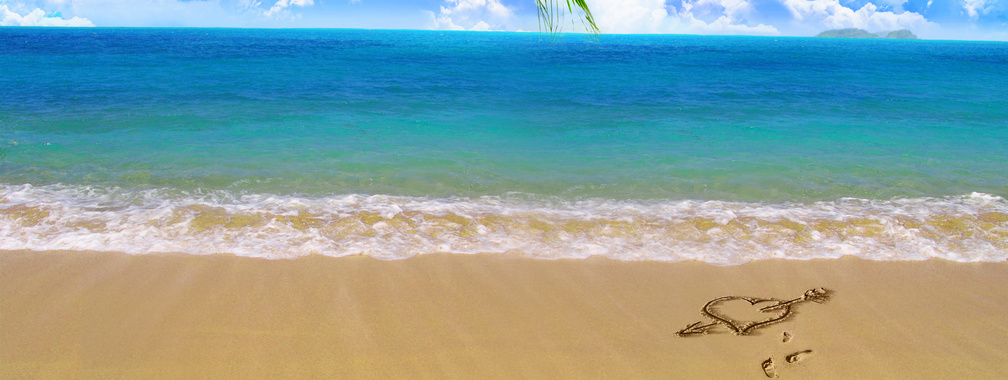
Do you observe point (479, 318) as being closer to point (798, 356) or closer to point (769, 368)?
point (769, 368)

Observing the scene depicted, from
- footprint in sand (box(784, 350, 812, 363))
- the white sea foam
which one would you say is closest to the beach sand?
footprint in sand (box(784, 350, 812, 363))

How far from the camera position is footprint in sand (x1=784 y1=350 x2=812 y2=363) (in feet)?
12.3

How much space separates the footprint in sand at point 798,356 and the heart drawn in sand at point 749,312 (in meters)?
0.34

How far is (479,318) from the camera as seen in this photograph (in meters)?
4.24

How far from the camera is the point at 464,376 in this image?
3.54 meters

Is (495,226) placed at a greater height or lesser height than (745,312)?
greater

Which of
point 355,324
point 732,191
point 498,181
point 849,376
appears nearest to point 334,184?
point 498,181

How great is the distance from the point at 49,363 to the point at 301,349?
1.64 meters

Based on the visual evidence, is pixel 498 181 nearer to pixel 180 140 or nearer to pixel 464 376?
pixel 464 376

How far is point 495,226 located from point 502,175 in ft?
8.67

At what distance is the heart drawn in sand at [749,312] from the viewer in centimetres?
414

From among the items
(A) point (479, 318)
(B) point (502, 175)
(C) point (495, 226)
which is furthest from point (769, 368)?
(B) point (502, 175)

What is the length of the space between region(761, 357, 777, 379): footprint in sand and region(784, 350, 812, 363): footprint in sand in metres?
0.12

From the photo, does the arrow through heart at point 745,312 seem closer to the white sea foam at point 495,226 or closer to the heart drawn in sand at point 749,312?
the heart drawn in sand at point 749,312
